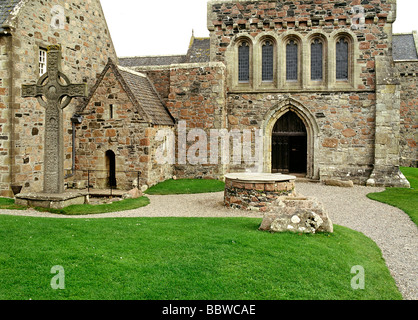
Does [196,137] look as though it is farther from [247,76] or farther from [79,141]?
[79,141]

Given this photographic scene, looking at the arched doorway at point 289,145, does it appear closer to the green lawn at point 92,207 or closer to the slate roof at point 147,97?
the slate roof at point 147,97

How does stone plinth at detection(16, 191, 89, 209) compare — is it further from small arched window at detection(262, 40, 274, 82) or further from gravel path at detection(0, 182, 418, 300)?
small arched window at detection(262, 40, 274, 82)

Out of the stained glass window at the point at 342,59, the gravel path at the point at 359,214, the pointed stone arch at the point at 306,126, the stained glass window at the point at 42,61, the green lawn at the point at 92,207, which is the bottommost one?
the gravel path at the point at 359,214

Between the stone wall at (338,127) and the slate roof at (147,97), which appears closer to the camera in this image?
the slate roof at (147,97)

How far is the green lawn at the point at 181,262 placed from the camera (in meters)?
5.61

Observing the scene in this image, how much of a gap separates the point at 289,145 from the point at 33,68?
13.9 meters

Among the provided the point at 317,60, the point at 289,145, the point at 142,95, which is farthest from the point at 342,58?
the point at 142,95

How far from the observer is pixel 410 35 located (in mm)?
33438

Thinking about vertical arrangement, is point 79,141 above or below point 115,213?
above

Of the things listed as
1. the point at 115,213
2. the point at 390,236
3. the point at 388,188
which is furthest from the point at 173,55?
the point at 390,236

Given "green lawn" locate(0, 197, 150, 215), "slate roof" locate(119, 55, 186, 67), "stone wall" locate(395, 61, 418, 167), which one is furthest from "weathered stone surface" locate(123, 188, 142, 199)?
"stone wall" locate(395, 61, 418, 167)

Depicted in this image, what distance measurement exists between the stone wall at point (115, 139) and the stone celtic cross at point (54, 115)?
15.9 feet

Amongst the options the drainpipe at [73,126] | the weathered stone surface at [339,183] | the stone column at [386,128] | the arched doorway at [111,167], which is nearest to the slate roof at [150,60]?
the drainpipe at [73,126]
